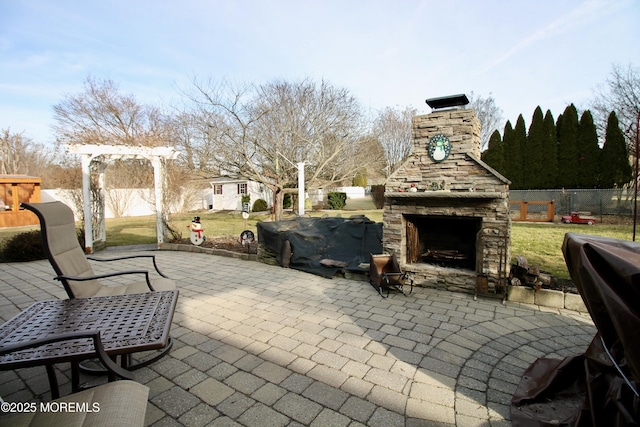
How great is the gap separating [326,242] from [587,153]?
54.3 feet

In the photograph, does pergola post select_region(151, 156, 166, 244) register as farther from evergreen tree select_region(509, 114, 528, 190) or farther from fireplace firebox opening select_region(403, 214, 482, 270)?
evergreen tree select_region(509, 114, 528, 190)

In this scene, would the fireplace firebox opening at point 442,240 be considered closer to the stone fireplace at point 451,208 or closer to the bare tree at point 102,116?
the stone fireplace at point 451,208

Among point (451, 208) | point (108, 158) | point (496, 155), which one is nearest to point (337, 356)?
point (451, 208)

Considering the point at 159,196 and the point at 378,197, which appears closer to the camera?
the point at 159,196

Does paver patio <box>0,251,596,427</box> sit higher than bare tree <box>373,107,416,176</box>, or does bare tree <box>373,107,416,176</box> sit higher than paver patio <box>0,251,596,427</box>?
bare tree <box>373,107,416,176</box>

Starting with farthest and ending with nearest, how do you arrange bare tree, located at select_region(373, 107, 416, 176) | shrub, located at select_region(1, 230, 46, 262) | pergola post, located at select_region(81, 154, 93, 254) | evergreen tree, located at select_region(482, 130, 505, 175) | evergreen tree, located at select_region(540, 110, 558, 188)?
bare tree, located at select_region(373, 107, 416, 176)
evergreen tree, located at select_region(482, 130, 505, 175)
evergreen tree, located at select_region(540, 110, 558, 188)
pergola post, located at select_region(81, 154, 93, 254)
shrub, located at select_region(1, 230, 46, 262)

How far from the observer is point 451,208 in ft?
15.3

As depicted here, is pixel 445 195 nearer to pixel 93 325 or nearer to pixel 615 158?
pixel 93 325

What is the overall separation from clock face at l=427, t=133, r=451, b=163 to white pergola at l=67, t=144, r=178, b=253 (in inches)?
261

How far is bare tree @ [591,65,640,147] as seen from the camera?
13.4 metres

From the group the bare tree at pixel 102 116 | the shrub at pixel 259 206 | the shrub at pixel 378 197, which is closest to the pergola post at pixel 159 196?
the bare tree at pixel 102 116

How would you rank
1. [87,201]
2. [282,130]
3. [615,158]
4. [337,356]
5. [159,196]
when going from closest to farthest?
[337,356]
[87,201]
[159,196]
[282,130]
[615,158]

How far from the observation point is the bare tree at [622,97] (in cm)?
1337

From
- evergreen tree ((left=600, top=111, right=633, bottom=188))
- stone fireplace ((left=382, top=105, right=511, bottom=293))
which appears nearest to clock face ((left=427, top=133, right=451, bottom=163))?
stone fireplace ((left=382, top=105, right=511, bottom=293))
